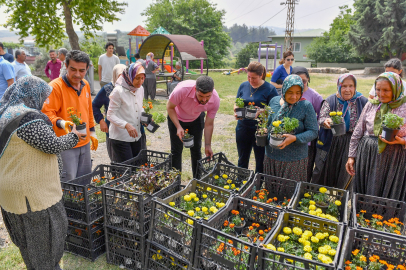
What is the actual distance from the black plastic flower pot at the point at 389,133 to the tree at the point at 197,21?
1360 inches

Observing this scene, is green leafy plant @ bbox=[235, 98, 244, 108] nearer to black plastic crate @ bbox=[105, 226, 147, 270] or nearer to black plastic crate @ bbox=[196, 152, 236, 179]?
black plastic crate @ bbox=[196, 152, 236, 179]

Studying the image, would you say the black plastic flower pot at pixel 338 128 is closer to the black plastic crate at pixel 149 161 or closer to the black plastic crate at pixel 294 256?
the black plastic crate at pixel 294 256

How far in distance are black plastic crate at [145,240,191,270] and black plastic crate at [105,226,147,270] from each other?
0.13 meters

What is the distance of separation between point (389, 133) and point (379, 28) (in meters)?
29.0

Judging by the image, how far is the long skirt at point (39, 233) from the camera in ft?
7.38

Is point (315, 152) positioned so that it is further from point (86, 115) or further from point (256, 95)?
point (86, 115)

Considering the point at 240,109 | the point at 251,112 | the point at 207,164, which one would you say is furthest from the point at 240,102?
the point at 207,164

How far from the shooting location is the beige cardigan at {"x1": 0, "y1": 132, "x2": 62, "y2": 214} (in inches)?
82.0

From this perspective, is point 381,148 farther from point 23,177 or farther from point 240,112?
point 23,177

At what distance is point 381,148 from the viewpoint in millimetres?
2752

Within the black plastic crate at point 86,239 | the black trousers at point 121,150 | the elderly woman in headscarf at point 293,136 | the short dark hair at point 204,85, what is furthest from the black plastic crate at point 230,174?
the black plastic crate at point 86,239

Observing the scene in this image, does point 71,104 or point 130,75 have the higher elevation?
point 130,75

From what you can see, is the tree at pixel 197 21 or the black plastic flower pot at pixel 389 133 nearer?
the black plastic flower pot at pixel 389 133

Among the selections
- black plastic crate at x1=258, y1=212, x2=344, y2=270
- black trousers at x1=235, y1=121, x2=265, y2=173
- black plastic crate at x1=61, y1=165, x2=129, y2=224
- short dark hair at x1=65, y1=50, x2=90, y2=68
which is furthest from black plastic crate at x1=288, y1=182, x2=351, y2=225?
short dark hair at x1=65, y1=50, x2=90, y2=68
